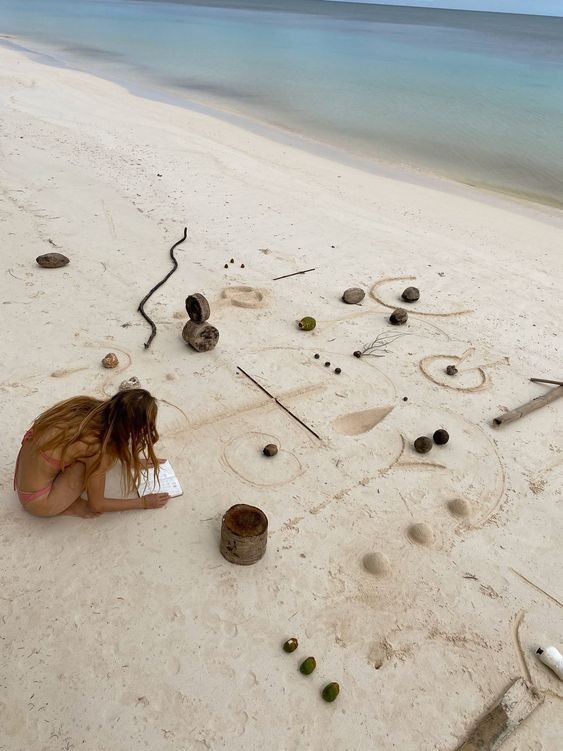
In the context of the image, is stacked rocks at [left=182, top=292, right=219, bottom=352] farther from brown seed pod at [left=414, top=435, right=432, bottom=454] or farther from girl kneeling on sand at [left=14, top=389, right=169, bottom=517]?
brown seed pod at [left=414, top=435, right=432, bottom=454]

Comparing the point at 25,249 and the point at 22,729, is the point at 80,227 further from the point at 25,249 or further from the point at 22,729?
the point at 22,729

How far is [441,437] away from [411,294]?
275cm

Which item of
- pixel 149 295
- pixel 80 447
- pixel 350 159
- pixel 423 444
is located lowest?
pixel 350 159

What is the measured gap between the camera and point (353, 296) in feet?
22.3

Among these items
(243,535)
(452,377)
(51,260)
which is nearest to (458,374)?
(452,377)

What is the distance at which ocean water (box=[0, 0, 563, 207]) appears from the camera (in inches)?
601

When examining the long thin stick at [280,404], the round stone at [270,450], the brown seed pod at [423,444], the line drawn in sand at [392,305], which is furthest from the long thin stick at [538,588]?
the line drawn in sand at [392,305]

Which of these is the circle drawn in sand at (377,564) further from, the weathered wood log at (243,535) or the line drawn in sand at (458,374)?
the line drawn in sand at (458,374)

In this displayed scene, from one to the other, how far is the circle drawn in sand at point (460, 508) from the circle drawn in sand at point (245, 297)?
10.9 ft

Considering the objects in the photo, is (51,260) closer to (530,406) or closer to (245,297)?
(245,297)

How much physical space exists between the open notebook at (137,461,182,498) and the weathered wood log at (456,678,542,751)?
7.66 feet

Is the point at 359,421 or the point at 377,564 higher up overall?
the point at 377,564

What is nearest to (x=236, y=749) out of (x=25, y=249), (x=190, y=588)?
(x=190, y=588)

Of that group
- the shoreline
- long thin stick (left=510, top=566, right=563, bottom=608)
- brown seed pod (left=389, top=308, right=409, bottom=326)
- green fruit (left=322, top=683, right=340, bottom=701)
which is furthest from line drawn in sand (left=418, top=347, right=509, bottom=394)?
the shoreline
